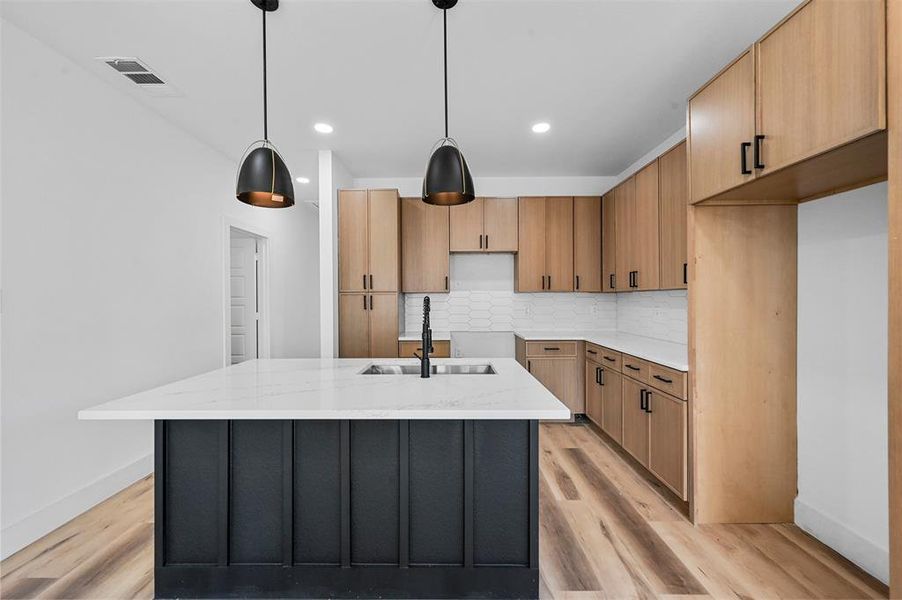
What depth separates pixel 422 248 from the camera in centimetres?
457

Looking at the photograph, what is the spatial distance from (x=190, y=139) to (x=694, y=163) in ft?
12.7

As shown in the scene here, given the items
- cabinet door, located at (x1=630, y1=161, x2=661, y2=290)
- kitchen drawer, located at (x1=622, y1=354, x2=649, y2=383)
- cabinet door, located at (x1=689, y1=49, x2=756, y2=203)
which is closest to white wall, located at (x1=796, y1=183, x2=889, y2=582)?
cabinet door, located at (x1=689, y1=49, x2=756, y2=203)

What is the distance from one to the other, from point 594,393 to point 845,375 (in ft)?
6.81

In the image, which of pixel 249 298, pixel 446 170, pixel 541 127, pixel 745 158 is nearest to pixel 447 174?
pixel 446 170

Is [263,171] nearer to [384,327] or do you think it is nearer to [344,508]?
[344,508]

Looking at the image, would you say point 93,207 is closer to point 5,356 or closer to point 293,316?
point 5,356

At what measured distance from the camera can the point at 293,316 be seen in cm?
602

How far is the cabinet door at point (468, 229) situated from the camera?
181 inches

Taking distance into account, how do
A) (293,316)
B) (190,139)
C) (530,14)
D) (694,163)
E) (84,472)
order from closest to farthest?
(530,14) < (694,163) < (84,472) < (190,139) < (293,316)

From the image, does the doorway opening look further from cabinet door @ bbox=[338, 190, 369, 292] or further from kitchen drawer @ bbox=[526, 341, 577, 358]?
kitchen drawer @ bbox=[526, 341, 577, 358]

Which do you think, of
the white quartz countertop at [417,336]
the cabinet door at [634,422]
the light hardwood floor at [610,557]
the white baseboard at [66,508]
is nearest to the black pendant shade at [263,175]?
the light hardwood floor at [610,557]

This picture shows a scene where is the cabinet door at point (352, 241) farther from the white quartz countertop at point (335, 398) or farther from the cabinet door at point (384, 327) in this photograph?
the white quartz countertop at point (335, 398)

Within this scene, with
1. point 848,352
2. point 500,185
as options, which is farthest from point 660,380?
point 500,185

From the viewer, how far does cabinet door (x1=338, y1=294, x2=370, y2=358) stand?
13.8 ft
